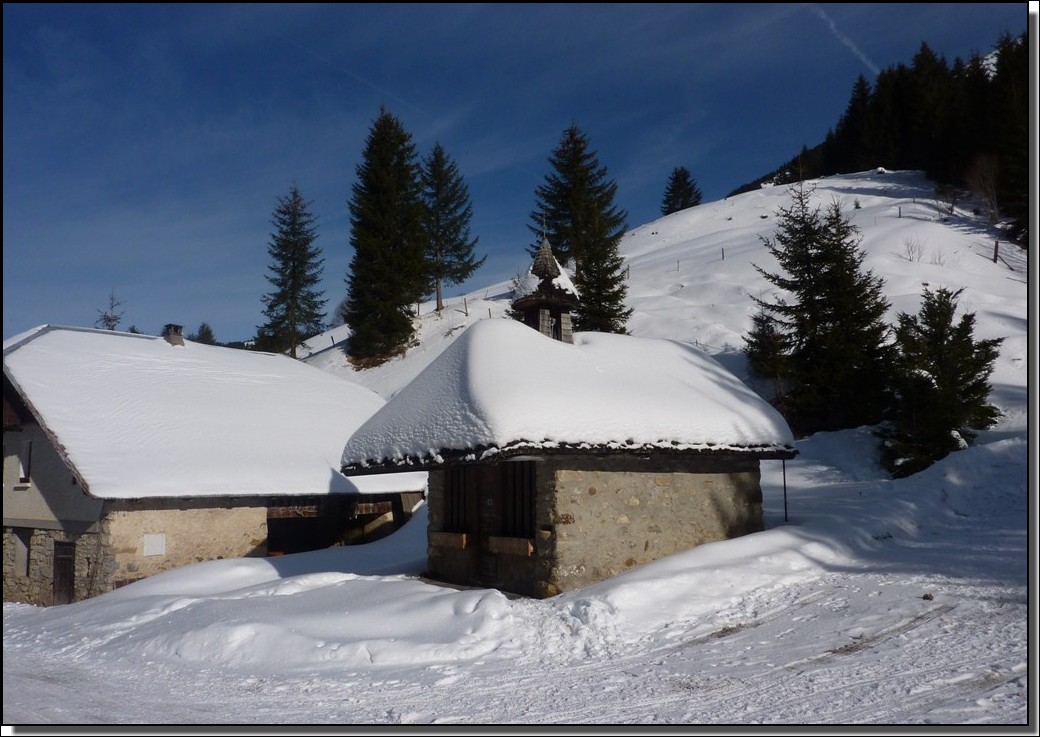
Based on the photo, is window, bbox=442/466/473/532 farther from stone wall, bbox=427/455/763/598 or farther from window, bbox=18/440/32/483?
window, bbox=18/440/32/483

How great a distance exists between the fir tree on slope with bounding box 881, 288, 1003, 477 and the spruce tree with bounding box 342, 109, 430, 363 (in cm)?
2549

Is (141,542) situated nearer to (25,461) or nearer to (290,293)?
(25,461)

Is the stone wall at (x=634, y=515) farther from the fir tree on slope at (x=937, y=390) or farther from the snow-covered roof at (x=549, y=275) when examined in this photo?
the fir tree on slope at (x=937, y=390)

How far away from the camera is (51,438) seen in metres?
Answer: 16.6

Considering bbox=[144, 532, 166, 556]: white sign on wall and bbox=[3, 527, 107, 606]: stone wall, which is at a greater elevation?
bbox=[144, 532, 166, 556]: white sign on wall

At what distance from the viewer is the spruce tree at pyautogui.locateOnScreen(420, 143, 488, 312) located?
48031mm

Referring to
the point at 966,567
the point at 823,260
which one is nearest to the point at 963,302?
the point at 823,260

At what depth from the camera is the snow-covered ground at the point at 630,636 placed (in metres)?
6.24

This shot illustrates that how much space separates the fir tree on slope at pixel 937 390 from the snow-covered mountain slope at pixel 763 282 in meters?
2.60

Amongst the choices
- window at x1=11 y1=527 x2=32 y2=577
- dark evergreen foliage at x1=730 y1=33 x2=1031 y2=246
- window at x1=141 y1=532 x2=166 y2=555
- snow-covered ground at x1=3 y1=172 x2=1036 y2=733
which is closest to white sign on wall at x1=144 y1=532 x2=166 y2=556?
window at x1=141 y1=532 x2=166 y2=555

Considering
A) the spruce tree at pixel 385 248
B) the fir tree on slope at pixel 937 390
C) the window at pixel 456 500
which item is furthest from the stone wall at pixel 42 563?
the spruce tree at pixel 385 248

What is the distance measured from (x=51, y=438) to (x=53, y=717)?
11813 mm

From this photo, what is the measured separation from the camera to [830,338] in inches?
862

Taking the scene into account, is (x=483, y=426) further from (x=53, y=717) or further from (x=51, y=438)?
(x=51, y=438)
